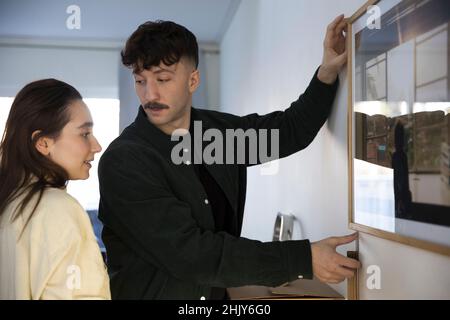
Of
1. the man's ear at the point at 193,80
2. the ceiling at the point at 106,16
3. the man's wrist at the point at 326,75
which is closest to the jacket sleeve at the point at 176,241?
the man's ear at the point at 193,80

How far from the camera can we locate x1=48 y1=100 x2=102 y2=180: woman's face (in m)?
0.81

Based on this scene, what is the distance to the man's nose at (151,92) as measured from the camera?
109 centimetres

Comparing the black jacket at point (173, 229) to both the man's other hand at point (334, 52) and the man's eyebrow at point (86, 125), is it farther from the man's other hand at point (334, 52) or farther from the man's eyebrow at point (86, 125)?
the man's eyebrow at point (86, 125)

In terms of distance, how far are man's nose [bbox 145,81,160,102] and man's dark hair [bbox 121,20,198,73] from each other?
0.04 metres

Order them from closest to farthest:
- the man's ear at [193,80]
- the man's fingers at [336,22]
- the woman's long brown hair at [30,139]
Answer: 1. the woman's long brown hair at [30,139]
2. the man's fingers at [336,22]
3. the man's ear at [193,80]

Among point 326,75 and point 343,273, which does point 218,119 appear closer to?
point 326,75

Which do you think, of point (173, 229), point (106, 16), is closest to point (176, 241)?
point (173, 229)

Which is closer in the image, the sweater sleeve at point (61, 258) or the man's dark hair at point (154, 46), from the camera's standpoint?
the sweater sleeve at point (61, 258)

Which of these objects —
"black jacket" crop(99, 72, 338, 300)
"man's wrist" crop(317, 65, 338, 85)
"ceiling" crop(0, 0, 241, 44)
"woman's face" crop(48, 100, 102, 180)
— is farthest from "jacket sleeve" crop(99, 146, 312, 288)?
"ceiling" crop(0, 0, 241, 44)

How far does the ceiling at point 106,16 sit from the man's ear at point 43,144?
2224 millimetres

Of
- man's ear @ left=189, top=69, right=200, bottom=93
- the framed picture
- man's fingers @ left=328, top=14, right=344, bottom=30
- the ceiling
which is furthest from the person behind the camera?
the ceiling

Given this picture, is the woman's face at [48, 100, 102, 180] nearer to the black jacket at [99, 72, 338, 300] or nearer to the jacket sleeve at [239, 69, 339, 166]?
the black jacket at [99, 72, 338, 300]

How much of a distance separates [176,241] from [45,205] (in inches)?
10.6

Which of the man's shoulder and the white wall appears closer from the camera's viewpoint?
the white wall
